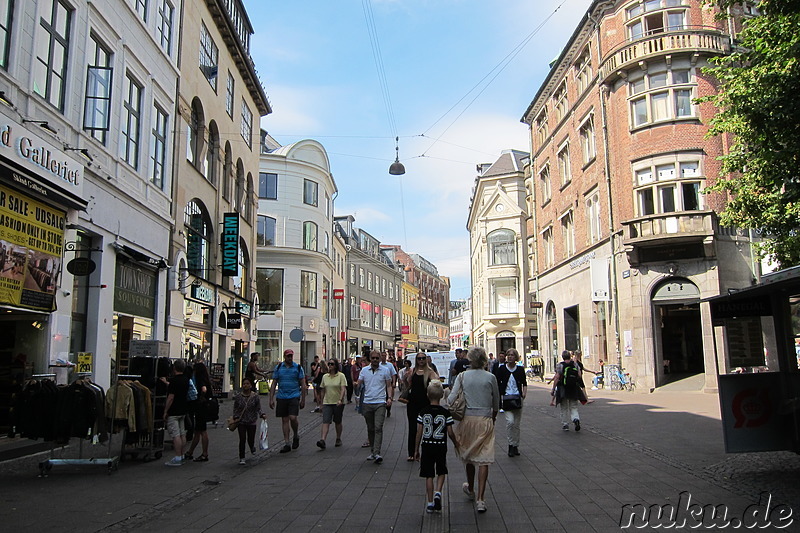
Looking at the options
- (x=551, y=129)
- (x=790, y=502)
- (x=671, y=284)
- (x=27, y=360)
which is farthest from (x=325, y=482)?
(x=551, y=129)

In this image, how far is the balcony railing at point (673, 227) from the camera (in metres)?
23.7

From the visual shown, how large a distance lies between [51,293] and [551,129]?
99.3ft

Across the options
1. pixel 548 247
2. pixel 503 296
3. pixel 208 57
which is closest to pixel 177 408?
pixel 208 57

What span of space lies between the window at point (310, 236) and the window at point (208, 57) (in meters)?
18.4

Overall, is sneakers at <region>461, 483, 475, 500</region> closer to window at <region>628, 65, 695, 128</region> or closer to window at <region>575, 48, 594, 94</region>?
window at <region>628, 65, 695, 128</region>

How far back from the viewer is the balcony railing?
23719mm

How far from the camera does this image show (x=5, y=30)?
416 inches

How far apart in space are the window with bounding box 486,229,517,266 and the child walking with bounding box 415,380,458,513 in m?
43.7

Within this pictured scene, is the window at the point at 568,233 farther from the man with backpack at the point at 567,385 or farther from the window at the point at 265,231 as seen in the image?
the man with backpack at the point at 567,385

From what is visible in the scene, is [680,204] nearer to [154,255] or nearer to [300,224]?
[154,255]

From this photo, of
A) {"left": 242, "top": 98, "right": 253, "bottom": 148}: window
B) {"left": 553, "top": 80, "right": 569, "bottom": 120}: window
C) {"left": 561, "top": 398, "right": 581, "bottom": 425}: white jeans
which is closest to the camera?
{"left": 561, "top": 398, "right": 581, "bottom": 425}: white jeans

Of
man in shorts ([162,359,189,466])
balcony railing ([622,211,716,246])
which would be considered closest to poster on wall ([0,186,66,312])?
man in shorts ([162,359,189,466])

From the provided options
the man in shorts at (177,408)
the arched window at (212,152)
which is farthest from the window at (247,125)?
the man in shorts at (177,408)

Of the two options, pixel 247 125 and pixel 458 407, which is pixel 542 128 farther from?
pixel 458 407
